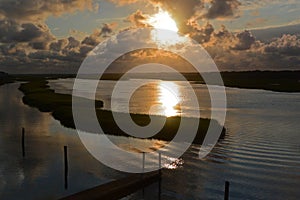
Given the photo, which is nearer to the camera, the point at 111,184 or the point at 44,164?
the point at 111,184

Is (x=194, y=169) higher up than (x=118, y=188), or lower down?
lower down

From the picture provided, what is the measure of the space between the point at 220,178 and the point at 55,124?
34.5 metres

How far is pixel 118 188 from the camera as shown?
2303cm

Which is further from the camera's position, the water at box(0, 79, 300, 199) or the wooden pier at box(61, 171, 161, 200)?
the water at box(0, 79, 300, 199)

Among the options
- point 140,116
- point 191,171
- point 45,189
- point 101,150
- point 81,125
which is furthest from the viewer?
point 140,116

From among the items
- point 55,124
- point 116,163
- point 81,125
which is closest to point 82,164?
point 116,163

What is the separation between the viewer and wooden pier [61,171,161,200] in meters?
21.4

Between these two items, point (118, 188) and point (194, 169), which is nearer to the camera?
point (118, 188)

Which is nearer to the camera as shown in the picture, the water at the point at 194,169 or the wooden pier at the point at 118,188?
the wooden pier at the point at 118,188

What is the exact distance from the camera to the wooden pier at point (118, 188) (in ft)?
70.3

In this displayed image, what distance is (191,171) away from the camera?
2972 cm

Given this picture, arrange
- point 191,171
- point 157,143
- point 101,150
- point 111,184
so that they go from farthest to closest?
point 157,143 < point 101,150 < point 191,171 < point 111,184

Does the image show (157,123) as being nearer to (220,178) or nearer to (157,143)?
(157,143)

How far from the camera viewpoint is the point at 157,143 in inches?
1615
